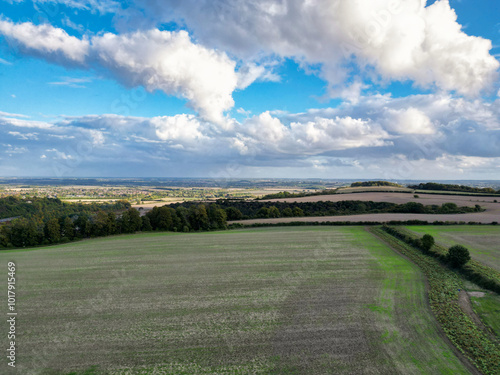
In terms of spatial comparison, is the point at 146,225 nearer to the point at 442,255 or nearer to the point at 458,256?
the point at 442,255

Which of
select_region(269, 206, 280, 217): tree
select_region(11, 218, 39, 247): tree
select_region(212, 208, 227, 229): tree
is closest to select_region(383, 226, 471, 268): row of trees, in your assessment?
select_region(269, 206, 280, 217): tree

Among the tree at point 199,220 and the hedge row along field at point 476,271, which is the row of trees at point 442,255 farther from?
the tree at point 199,220

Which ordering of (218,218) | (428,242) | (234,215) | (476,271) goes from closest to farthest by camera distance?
1. (476,271)
2. (428,242)
3. (218,218)
4. (234,215)

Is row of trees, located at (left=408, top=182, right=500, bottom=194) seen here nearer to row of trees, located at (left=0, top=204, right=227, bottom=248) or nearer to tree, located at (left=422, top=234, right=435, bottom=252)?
tree, located at (left=422, top=234, right=435, bottom=252)

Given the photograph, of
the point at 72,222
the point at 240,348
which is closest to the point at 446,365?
the point at 240,348

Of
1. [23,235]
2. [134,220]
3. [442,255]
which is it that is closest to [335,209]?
[442,255]

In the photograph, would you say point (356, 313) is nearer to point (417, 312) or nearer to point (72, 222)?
point (417, 312)

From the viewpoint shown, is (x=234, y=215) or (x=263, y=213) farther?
(x=263, y=213)
